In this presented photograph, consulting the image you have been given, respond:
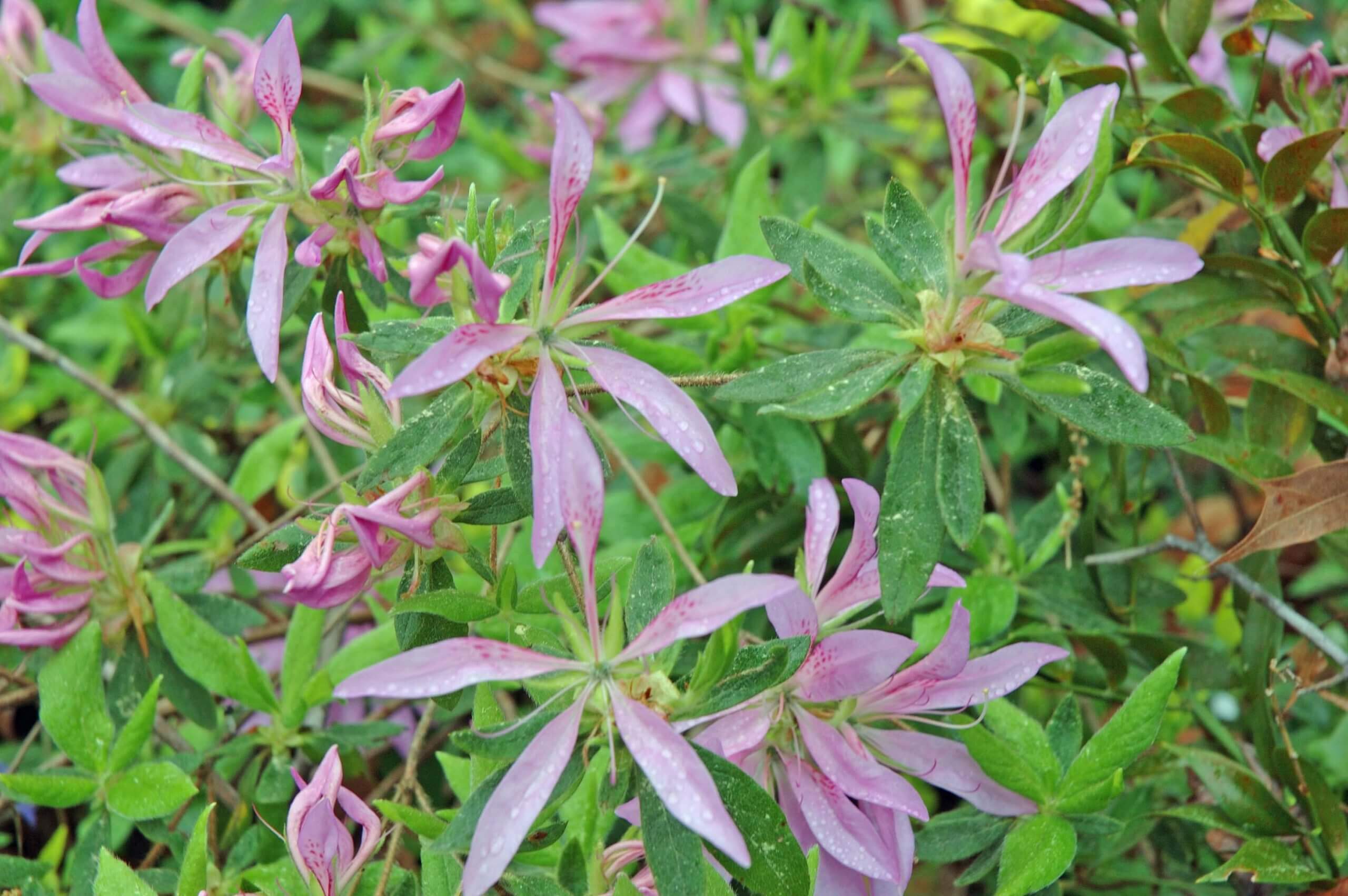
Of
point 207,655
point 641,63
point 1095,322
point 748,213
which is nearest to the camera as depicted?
point 1095,322

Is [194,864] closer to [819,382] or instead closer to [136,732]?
[136,732]

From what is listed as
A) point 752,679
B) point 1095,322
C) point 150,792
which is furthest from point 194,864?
point 1095,322

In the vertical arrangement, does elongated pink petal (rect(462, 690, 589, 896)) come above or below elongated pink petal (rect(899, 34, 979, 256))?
below

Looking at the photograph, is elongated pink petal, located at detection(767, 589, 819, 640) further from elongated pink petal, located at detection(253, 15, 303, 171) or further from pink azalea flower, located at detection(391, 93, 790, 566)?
elongated pink petal, located at detection(253, 15, 303, 171)

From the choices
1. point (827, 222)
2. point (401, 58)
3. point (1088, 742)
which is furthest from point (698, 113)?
point (1088, 742)

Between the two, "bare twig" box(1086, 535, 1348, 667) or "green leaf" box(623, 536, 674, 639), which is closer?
"green leaf" box(623, 536, 674, 639)

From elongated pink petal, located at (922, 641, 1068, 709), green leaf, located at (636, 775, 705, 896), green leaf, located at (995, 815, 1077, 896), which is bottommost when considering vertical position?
green leaf, located at (995, 815, 1077, 896)

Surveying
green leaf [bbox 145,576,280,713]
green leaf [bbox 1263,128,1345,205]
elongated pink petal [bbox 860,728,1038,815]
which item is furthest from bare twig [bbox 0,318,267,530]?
green leaf [bbox 1263,128,1345,205]
